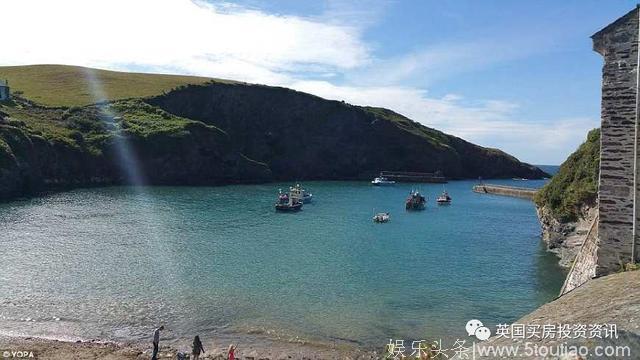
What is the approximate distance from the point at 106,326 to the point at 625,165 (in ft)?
78.8

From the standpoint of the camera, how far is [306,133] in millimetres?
154500

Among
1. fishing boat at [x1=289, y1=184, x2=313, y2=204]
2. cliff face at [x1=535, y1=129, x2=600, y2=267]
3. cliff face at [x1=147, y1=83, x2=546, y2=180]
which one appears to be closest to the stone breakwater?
cliff face at [x1=147, y1=83, x2=546, y2=180]

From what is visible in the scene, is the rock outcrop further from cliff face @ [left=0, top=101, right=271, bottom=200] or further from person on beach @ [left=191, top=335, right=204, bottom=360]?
cliff face @ [left=0, top=101, right=271, bottom=200]

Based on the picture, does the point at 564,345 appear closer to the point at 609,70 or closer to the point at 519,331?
the point at 519,331

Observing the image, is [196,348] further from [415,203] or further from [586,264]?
[415,203]

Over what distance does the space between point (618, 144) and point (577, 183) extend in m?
26.7

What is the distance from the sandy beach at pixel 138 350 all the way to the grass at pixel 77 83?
115 metres

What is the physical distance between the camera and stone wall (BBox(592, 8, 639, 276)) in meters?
15.7

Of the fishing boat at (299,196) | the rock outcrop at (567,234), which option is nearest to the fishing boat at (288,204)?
the fishing boat at (299,196)

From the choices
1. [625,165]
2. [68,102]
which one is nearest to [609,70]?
[625,165]

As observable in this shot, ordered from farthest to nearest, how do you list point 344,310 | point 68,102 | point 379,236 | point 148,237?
point 68,102 < point 379,236 < point 148,237 < point 344,310

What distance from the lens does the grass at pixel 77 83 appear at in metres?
130

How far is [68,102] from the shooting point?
4966 inches

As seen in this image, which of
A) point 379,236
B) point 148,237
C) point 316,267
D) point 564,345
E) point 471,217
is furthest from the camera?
point 471,217
